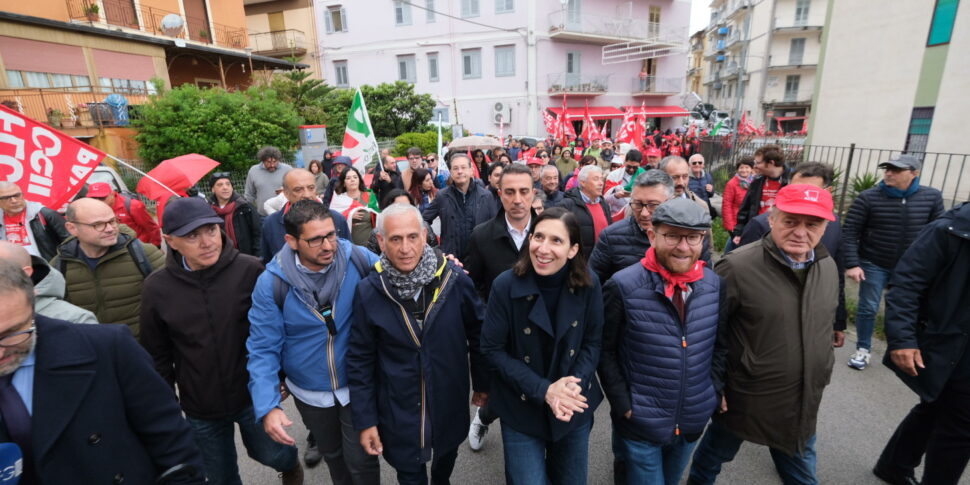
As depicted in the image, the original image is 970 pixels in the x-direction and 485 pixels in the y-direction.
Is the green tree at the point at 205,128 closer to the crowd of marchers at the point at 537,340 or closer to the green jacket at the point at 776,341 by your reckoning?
the crowd of marchers at the point at 537,340

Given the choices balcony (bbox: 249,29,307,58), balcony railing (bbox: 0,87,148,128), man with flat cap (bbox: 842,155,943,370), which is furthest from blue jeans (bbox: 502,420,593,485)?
balcony (bbox: 249,29,307,58)

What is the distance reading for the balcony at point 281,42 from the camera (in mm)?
30625

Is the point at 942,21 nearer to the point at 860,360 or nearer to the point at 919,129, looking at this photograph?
Answer: the point at 919,129

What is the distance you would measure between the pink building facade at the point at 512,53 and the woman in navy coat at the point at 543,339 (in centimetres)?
2523

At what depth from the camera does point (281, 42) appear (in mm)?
30859

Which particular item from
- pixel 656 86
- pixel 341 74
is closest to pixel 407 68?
pixel 341 74

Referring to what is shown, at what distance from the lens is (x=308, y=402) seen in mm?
2557

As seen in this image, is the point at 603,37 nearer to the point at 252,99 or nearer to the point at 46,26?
the point at 252,99

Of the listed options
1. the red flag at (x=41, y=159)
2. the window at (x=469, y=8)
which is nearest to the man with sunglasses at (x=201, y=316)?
the red flag at (x=41, y=159)

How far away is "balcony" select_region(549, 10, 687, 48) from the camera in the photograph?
1065 inches

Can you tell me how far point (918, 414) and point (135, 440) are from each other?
13.6 ft

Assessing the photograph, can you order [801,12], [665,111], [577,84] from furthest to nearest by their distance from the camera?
1. [801,12]
2. [665,111]
3. [577,84]

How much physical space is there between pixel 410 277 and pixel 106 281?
2215 mm

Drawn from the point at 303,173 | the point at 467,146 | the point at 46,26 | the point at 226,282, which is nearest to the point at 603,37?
the point at 467,146
